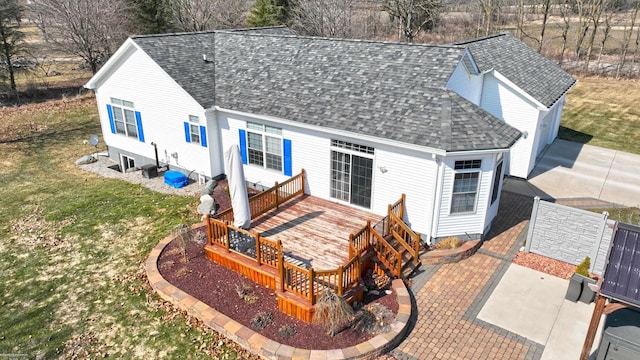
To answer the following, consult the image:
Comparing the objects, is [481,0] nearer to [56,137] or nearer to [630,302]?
[56,137]

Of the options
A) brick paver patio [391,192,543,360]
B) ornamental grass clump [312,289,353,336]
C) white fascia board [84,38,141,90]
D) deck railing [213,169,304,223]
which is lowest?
brick paver patio [391,192,543,360]

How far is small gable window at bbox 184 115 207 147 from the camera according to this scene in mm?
17031

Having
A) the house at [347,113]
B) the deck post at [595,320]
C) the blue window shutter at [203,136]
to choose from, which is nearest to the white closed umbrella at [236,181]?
the house at [347,113]

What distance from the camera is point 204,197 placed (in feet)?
53.0

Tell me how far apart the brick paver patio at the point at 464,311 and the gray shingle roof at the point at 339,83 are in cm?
349

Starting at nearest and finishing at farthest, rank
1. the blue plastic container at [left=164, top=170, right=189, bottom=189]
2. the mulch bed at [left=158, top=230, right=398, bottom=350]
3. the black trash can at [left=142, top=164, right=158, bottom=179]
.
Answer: the mulch bed at [left=158, top=230, right=398, bottom=350], the blue plastic container at [left=164, top=170, right=189, bottom=189], the black trash can at [left=142, top=164, right=158, bottom=179]

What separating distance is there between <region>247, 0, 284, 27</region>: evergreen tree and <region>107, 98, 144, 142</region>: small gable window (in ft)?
91.2

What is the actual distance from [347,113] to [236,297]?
6.82 meters

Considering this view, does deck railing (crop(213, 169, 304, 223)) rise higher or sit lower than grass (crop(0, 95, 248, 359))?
higher

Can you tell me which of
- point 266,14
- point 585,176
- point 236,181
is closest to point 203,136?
point 236,181

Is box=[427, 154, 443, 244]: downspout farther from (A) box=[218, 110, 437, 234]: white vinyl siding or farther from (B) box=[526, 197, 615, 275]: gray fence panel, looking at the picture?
(B) box=[526, 197, 615, 275]: gray fence panel

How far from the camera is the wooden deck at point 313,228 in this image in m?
11.7

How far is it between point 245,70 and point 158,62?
3.49m

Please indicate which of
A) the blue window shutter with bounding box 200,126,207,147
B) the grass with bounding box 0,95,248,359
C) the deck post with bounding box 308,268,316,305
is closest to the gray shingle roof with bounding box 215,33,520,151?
the blue window shutter with bounding box 200,126,207,147
